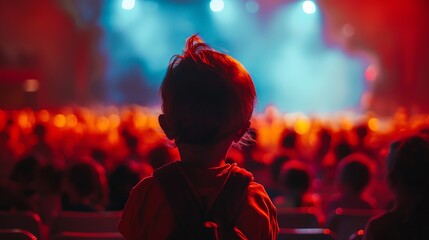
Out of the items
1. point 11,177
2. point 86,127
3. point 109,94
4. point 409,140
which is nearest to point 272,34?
point 109,94

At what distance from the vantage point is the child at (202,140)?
1919 millimetres

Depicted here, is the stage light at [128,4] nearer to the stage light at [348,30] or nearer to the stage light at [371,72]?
the stage light at [348,30]

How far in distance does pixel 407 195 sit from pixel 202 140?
3.18ft

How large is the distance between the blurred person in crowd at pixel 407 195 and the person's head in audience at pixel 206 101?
773 millimetres

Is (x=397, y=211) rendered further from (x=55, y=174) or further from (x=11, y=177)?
(x=11, y=177)

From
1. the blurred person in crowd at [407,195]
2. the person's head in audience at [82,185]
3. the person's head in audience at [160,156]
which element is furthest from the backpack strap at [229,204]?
the person's head in audience at [160,156]

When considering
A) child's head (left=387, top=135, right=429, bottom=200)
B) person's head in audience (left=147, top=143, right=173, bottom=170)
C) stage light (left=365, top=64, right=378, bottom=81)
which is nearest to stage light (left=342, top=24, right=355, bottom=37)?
stage light (left=365, top=64, right=378, bottom=81)

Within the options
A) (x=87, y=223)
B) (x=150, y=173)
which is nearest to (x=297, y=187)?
(x=150, y=173)

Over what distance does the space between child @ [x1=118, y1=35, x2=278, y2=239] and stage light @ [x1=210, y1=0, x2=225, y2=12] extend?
18327 millimetres

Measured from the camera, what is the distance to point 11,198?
4754 millimetres

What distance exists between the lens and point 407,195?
2.49m

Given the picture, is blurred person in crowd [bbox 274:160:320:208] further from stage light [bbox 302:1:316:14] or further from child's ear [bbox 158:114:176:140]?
stage light [bbox 302:1:316:14]

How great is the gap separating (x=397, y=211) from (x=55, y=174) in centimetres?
398

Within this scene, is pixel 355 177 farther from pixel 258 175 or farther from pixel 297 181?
pixel 258 175
